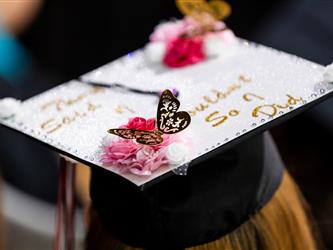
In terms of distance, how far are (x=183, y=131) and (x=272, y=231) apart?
0.92 ft

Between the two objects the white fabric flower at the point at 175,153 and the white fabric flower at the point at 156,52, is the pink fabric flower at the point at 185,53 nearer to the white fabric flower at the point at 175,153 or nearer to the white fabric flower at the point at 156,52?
the white fabric flower at the point at 156,52

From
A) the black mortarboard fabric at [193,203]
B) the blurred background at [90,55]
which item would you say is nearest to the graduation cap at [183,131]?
the black mortarboard fabric at [193,203]

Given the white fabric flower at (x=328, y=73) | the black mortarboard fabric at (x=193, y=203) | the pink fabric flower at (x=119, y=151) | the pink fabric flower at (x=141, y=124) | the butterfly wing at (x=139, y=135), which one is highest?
the white fabric flower at (x=328, y=73)

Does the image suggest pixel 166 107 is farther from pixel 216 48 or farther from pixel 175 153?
pixel 216 48

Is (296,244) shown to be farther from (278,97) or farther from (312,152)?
(312,152)

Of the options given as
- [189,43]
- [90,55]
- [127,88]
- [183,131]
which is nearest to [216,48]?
[189,43]

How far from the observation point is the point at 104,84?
1.29 meters

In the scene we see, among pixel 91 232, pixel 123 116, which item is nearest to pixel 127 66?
pixel 123 116

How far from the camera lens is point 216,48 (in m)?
1.30

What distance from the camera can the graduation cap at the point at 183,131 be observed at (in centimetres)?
107

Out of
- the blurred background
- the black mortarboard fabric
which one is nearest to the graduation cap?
the black mortarboard fabric

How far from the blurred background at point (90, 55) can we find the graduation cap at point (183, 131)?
885mm

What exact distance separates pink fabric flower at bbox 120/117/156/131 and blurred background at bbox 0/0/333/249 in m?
1.10

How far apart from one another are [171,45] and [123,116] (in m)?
0.20
